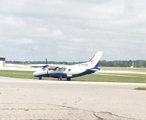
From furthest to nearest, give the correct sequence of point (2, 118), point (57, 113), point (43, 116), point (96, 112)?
point (96, 112), point (57, 113), point (43, 116), point (2, 118)

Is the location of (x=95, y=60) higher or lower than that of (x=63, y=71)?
higher

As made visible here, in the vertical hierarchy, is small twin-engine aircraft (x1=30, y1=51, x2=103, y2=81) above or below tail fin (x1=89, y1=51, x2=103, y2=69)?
below

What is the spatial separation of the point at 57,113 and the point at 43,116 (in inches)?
44.1

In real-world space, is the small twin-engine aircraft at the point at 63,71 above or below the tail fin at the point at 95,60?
below

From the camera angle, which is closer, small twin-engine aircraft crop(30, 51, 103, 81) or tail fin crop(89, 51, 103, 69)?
small twin-engine aircraft crop(30, 51, 103, 81)

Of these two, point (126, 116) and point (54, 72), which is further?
point (54, 72)

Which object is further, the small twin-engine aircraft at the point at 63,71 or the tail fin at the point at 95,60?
the tail fin at the point at 95,60

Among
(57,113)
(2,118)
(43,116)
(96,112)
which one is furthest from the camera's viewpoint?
(96,112)

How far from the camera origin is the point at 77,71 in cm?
5459

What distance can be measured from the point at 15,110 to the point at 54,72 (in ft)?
132

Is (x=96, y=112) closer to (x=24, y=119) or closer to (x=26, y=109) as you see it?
(x=26, y=109)

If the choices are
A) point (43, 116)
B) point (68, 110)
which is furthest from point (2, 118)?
point (68, 110)

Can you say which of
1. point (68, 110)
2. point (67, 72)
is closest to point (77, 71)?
point (67, 72)

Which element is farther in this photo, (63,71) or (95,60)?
(95,60)
